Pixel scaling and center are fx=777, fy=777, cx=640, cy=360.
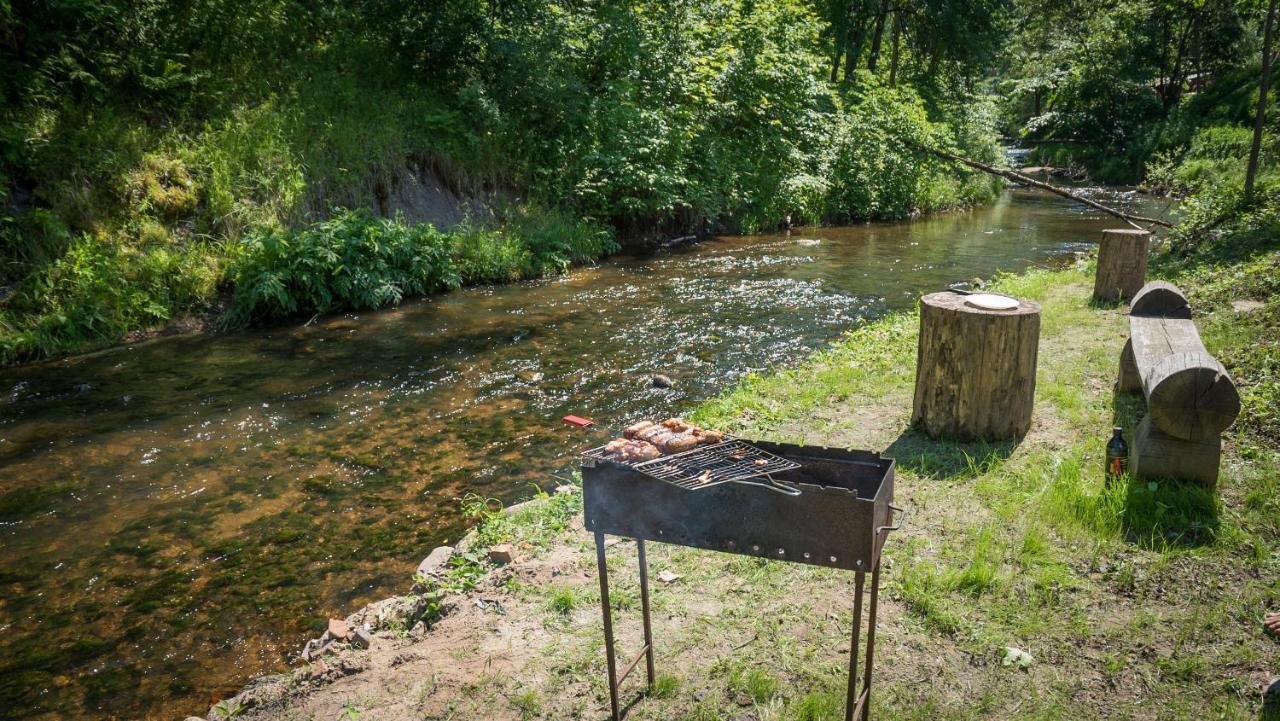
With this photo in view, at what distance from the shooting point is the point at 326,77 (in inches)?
587

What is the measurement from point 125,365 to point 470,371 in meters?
4.21

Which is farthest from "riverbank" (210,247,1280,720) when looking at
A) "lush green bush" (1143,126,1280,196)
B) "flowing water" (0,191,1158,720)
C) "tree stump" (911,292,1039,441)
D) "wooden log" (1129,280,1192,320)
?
"lush green bush" (1143,126,1280,196)

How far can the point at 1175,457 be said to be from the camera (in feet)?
15.7

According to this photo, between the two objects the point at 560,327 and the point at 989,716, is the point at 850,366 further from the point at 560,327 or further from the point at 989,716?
the point at 989,716

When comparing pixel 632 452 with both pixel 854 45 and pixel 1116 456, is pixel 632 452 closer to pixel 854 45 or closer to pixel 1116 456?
pixel 1116 456

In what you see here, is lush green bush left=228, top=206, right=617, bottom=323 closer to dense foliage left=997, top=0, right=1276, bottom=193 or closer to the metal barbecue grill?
the metal barbecue grill

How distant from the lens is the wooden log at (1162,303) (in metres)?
6.48

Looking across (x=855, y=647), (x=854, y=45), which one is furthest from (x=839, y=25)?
(x=855, y=647)

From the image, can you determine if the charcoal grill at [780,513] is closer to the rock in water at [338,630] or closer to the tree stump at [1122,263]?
the rock in water at [338,630]

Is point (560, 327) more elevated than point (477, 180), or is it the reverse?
point (477, 180)

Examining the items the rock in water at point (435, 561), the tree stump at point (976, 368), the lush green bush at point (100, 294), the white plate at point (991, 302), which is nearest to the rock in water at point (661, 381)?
the tree stump at point (976, 368)

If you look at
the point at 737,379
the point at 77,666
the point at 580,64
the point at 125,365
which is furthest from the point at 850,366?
the point at 580,64

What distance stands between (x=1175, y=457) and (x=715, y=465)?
331 centimetres

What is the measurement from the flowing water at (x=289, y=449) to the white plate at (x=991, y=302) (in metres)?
3.04
